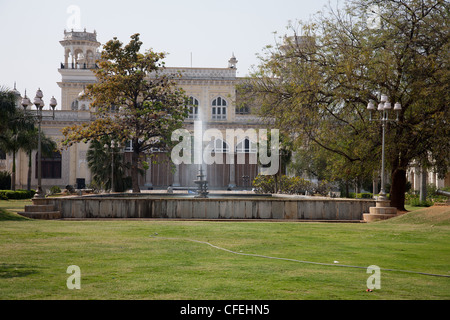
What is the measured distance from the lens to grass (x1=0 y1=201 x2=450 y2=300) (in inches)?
279

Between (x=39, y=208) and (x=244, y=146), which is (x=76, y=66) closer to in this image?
(x=244, y=146)

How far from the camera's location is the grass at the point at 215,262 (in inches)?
279

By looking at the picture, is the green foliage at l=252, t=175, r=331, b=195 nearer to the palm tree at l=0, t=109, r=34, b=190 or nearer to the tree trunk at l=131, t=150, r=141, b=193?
the tree trunk at l=131, t=150, r=141, b=193

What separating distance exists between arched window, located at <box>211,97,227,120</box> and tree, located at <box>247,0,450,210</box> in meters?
35.6

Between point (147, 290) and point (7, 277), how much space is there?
2209 millimetres

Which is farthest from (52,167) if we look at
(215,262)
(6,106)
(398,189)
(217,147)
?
(215,262)

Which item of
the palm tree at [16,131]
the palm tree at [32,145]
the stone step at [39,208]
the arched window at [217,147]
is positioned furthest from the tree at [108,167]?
the arched window at [217,147]

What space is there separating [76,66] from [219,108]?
17725 millimetres

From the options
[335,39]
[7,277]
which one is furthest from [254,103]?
[7,277]

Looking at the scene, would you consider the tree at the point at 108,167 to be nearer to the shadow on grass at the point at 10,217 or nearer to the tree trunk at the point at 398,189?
the shadow on grass at the point at 10,217

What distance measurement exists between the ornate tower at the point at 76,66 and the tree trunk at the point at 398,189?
145ft

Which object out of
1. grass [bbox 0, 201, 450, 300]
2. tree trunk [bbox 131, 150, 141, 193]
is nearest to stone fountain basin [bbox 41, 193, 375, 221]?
grass [bbox 0, 201, 450, 300]

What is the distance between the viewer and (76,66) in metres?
66.1

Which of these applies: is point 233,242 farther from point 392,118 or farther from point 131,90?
point 131,90
